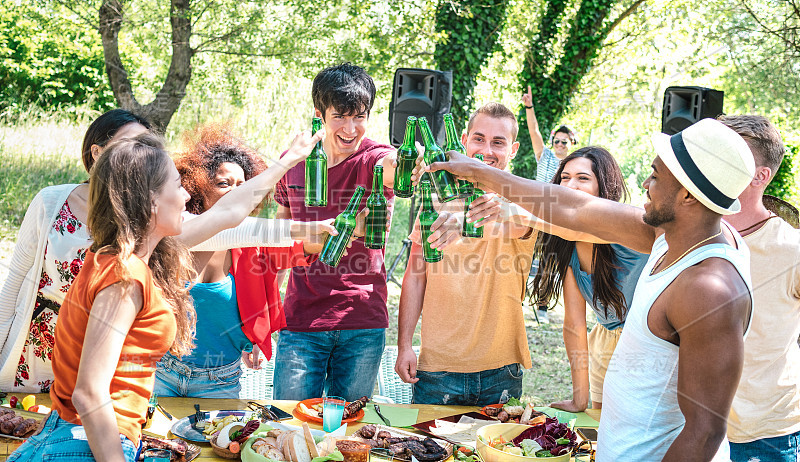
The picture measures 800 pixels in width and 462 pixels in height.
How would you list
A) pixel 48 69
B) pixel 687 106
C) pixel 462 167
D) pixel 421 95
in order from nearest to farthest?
1. pixel 462 167
2. pixel 421 95
3. pixel 687 106
4. pixel 48 69

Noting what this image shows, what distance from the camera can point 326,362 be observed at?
284 centimetres

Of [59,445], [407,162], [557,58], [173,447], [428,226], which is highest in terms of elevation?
[557,58]

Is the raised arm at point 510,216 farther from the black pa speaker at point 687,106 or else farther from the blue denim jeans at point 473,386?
the black pa speaker at point 687,106

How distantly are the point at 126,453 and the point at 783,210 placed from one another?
100 inches

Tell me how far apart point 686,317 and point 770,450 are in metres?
1.15

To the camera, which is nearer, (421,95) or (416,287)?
(416,287)

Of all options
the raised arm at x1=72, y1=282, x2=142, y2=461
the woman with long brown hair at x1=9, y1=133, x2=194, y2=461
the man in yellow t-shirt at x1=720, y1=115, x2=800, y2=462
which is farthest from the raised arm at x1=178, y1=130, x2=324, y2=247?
the man in yellow t-shirt at x1=720, y1=115, x2=800, y2=462

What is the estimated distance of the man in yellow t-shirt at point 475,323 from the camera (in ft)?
8.73

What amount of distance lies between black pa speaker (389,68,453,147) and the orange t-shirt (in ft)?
12.7

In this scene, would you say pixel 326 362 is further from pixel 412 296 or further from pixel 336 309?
pixel 412 296

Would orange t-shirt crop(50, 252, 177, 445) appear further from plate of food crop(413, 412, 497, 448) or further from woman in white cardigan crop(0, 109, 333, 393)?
plate of food crop(413, 412, 497, 448)

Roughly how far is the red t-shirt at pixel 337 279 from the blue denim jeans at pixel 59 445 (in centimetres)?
120

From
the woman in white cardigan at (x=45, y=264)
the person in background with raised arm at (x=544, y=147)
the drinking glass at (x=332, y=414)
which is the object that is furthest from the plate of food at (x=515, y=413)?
the person in background with raised arm at (x=544, y=147)

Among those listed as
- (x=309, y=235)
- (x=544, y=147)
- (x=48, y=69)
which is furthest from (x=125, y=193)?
(x=48, y=69)
